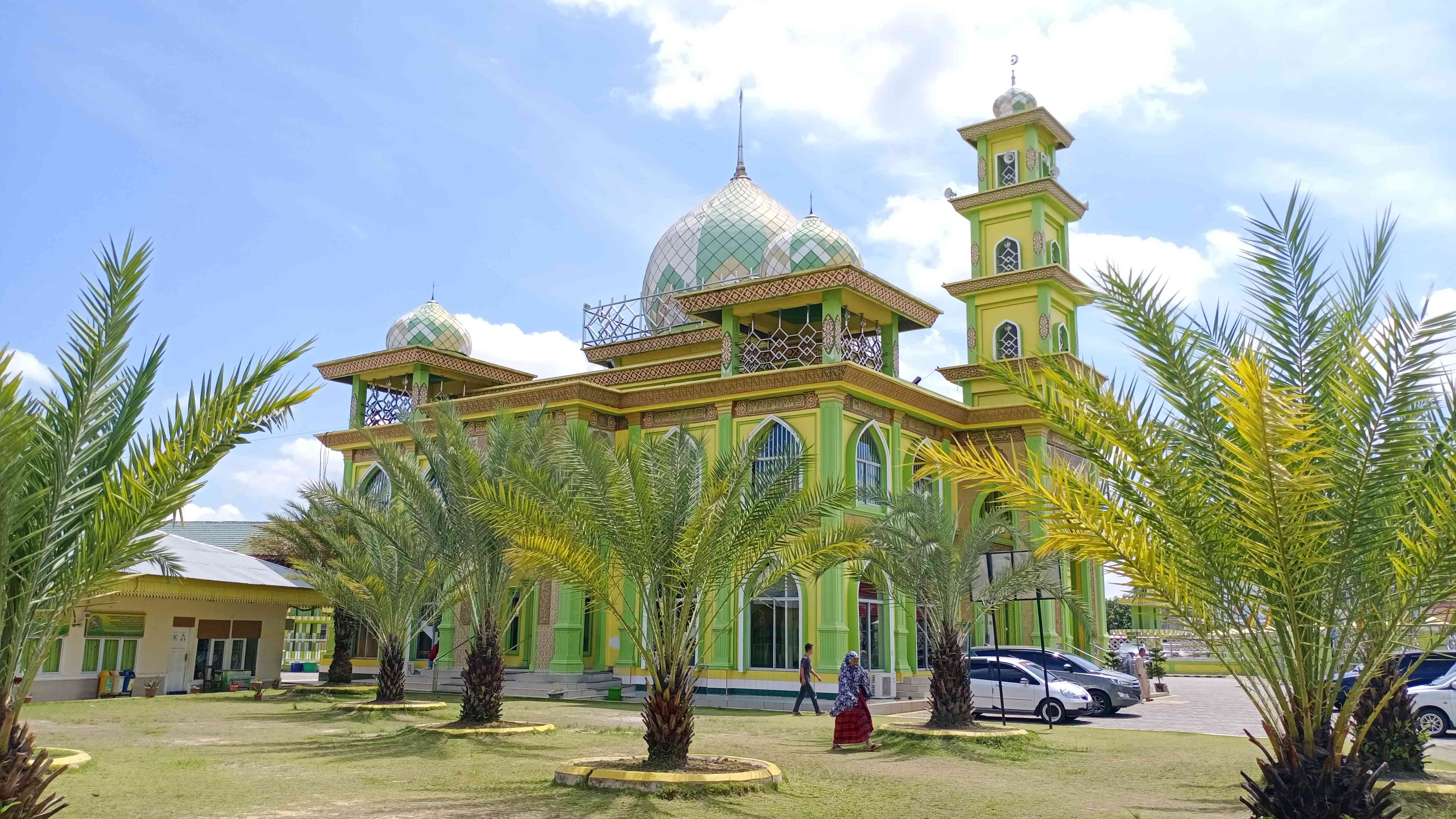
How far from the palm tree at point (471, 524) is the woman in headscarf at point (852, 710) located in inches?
173

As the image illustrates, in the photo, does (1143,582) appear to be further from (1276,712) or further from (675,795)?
(675,795)

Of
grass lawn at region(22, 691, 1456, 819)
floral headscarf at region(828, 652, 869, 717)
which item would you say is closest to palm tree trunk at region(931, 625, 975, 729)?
grass lawn at region(22, 691, 1456, 819)

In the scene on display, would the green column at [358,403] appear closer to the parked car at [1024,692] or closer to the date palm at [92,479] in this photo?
the parked car at [1024,692]

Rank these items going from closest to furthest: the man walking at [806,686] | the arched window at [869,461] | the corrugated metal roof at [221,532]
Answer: the man walking at [806,686], the arched window at [869,461], the corrugated metal roof at [221,532]

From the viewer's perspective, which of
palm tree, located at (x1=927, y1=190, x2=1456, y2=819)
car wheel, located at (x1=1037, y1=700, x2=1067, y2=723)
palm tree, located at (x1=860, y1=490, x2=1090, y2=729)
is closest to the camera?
palm tree, located at (x1=927, y1=190, x2=1456, y2=819)

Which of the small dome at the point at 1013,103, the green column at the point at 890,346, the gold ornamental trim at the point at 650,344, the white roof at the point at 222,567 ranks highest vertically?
the small dome at the point at 1013,103

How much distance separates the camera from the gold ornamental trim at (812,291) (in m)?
21.1

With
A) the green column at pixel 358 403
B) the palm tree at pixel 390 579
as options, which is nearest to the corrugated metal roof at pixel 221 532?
the green column at pixel 358 403

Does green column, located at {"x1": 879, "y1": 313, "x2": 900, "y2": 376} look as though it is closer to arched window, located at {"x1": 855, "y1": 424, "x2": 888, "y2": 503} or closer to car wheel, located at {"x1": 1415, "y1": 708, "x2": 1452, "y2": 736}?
arched window, located at {"x1": 855, "y1": 424, "x2": 888, "y2": 503}

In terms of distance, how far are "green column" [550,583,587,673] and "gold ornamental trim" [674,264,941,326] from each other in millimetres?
6266

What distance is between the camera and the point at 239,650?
80.1ft

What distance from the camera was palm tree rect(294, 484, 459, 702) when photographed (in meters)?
17.1

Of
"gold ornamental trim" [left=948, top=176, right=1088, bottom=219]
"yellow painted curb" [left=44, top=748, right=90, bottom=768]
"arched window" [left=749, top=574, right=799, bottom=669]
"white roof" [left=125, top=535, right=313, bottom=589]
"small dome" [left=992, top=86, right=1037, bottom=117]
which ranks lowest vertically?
"yellow painted curb" [left=44, top=748, right=90, bottom=768]

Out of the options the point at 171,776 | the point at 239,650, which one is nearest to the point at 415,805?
the point at 171,776
